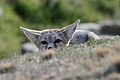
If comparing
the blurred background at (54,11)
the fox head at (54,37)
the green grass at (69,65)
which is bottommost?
the green grass at (69,65)

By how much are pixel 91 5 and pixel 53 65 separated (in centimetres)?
2682

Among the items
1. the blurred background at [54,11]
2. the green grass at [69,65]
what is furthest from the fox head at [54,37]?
the blurred background at [54,11]

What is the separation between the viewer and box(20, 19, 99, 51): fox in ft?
51.9

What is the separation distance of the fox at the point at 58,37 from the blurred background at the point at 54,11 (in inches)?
654

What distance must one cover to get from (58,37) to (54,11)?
21.0 m

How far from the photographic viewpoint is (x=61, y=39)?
52.5ft

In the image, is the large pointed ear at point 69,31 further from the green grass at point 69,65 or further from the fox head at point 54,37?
the green grass at point 69,65

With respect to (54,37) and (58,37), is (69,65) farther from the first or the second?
(58,37)

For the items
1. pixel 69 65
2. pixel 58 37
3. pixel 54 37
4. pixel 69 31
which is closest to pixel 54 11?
pixel 69 31

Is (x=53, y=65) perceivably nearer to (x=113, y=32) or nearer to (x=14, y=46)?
(x=113, y=32)

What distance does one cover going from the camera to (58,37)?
1600 centimetres

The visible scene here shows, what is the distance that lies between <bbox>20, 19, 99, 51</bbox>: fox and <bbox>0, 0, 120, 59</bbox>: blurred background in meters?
16.6

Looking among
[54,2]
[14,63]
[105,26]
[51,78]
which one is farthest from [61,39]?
[54,2]

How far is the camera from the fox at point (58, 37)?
15.8 meters
